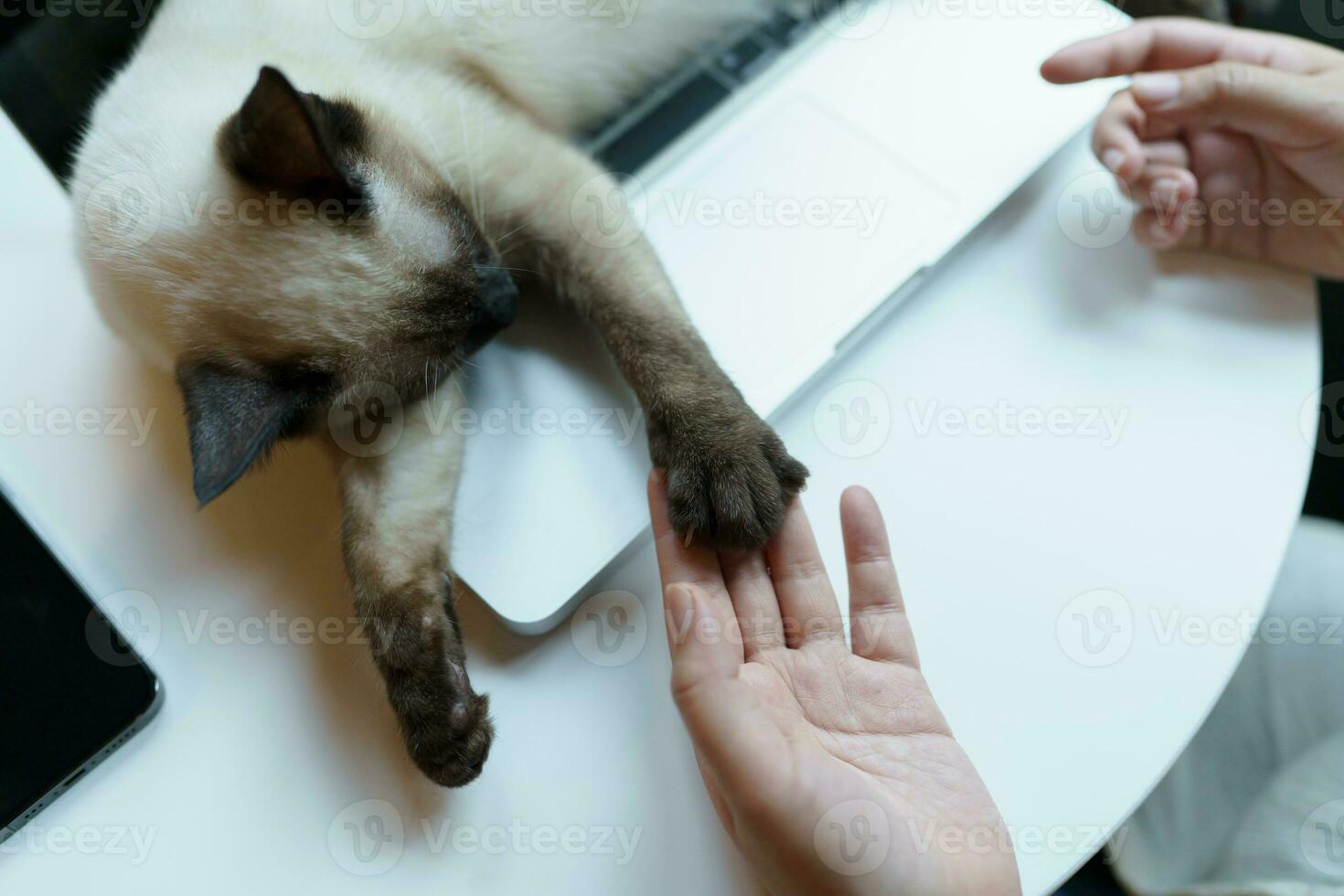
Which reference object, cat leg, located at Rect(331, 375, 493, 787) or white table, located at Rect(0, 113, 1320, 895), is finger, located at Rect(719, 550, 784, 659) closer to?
white table, located at Rect(0, 113, 1320, 895)

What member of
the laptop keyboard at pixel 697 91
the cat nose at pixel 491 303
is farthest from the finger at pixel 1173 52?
the cat nose at pixel 491 303

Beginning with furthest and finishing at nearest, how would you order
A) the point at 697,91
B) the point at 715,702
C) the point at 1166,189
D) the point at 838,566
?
the point at 697,91 < the point at 1166,189 < the point at 838,566 < the point at 715,702

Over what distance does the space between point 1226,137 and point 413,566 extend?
3.63 ft

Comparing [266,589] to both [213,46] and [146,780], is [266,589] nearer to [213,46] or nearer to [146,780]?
[146,780]

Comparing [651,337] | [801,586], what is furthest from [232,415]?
[801,586]

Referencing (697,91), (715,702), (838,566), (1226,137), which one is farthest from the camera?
(697,91)

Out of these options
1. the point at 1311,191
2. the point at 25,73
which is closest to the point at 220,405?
the point at 25,73

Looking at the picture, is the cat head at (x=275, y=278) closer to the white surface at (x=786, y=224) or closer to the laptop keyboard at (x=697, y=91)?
the white surface at (x=786, y=224)

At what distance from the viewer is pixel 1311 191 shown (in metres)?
1.09

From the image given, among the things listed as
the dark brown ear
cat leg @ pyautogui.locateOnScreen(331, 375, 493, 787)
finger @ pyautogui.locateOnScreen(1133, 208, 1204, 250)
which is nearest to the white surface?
cat leg @ pyautogui.locateOnScreen(331, 375, 493, 787)

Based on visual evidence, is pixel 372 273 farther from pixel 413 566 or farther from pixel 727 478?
pixel 727 478

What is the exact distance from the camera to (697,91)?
4.08 ft

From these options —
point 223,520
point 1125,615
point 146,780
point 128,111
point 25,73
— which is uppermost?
point 25,73

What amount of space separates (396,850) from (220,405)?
0.43 metres
